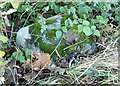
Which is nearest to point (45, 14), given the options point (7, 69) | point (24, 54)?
point (24, 54)

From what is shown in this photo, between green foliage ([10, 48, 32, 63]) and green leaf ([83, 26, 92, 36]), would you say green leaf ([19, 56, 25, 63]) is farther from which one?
green leaf ([83, 26, 92, 36])

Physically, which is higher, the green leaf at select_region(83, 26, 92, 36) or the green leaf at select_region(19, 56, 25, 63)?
the green leaf at select_region(83, 26, 92, 36)

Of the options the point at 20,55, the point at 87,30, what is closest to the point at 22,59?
the point at 20,55

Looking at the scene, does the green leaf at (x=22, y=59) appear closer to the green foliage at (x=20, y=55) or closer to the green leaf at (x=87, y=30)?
the green foliage at (x=20, y=55)

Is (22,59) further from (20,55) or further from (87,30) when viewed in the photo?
(87,30)

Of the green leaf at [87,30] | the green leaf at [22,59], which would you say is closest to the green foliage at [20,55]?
the green leaf at [22,59]

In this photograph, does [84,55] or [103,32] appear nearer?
[84,55]

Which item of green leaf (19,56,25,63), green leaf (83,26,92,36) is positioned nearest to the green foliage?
green leaf (19,56,25,63)

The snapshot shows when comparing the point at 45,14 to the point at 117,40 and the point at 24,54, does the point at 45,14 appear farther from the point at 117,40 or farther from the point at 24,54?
the point at 117,40

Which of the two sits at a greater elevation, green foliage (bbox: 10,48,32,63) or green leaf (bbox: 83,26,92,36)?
green leaf (bbox: 83,26,92,36)


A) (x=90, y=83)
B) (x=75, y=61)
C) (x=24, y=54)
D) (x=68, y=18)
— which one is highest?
(x=68, y=18)

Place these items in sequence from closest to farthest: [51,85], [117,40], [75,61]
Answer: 1. [51,85]
2. [75,61]
3. [117,40]

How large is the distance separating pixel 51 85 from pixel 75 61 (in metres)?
0.27

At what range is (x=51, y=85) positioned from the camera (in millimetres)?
2027
